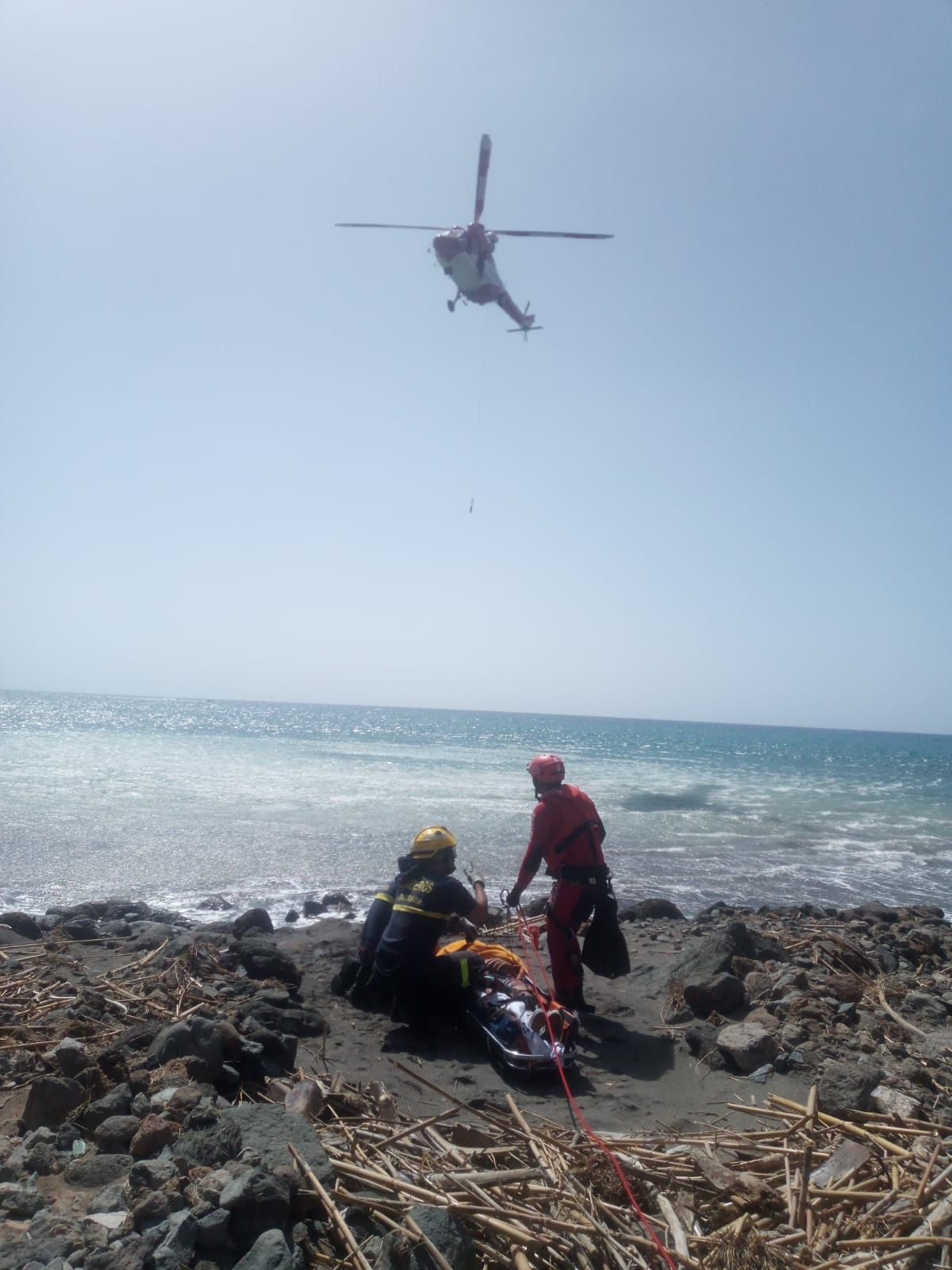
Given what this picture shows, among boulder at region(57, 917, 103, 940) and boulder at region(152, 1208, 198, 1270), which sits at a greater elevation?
boulder at region(152, 1208, 198, 1270)

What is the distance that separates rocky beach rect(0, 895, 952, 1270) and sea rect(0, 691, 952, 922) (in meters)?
6.19

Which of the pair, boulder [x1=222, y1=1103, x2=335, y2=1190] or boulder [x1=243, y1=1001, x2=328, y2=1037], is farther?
boulder [x1=243, y1=1001, x2=328, y2=1037]

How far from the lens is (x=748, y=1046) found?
5422 millimetres

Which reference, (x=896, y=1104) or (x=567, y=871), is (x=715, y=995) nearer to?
(x=567, y=871)

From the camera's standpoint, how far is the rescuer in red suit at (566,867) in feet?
20.9

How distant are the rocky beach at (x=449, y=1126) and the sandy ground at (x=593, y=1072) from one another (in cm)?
2

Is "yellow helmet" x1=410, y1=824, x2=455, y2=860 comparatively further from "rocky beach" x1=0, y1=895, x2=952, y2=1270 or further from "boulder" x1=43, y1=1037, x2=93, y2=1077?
"boulder" x1=43, y1=1037, x2=93, y2=1077

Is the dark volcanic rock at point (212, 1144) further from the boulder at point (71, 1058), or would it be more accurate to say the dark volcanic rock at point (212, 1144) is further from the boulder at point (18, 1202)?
the boulder at point (71, 1058)

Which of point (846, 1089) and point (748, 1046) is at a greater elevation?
point (846, 1089)

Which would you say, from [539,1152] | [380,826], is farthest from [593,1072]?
[380,826]

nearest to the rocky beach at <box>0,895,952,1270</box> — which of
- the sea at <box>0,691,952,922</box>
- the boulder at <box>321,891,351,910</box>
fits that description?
the boulder at <box>321,891,351,910</box>

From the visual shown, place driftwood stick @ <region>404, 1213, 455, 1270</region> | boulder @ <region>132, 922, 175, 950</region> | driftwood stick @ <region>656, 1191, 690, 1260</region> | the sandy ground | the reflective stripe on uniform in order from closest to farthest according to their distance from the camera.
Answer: driftwood stick @ <region>404, 1213, 455, 1270</region>
driftwood stick @ <region>656, 1191, 690, 1260</region>
the sandy ground
the reflective stripe on uniform
boulder @ <region>132, 922, 175, 950</region>

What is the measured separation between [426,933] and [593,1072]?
4.85ft

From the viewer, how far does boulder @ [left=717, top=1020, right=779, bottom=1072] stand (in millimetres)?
5395
